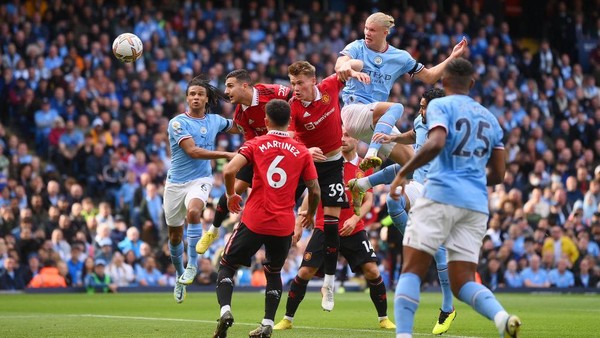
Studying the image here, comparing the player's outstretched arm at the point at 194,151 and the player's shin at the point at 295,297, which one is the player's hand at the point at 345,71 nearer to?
the player's outstretched arm at the point at 194,151

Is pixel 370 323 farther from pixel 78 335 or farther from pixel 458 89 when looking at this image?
pixel 458 89

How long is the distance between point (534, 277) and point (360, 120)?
44.1 feet

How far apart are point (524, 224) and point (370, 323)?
1268cm

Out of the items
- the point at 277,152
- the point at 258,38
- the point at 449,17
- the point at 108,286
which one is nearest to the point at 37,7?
the point at 258,38

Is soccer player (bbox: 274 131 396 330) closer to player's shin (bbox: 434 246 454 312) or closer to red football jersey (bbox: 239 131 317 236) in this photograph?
player's shin (bbox: 434 246 454 312)

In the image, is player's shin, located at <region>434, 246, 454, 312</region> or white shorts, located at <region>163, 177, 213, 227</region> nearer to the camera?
player's shin, located at <region>434, 246, 454, 312</region>

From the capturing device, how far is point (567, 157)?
3067 cm

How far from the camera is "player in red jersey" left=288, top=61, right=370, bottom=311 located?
13539mm

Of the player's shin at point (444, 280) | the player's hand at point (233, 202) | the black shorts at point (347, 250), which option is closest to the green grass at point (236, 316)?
the player's shin at point (444, 280)

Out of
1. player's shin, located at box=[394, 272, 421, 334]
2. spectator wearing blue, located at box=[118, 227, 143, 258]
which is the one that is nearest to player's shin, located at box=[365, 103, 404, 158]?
player's shin, located at box=[394, 272, 421, 334]

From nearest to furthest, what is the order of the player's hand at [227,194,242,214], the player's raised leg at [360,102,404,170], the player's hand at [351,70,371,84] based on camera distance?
1. the player's hand at [227,194,242,214]
2. the player's hand at [351,70,371,84]
3. the player's raised leg at [360,102,404,170]

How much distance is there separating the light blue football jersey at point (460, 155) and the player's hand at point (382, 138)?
3.28 m

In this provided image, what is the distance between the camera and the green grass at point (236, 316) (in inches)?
521

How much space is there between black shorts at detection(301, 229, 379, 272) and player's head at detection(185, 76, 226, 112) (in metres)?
2.51
